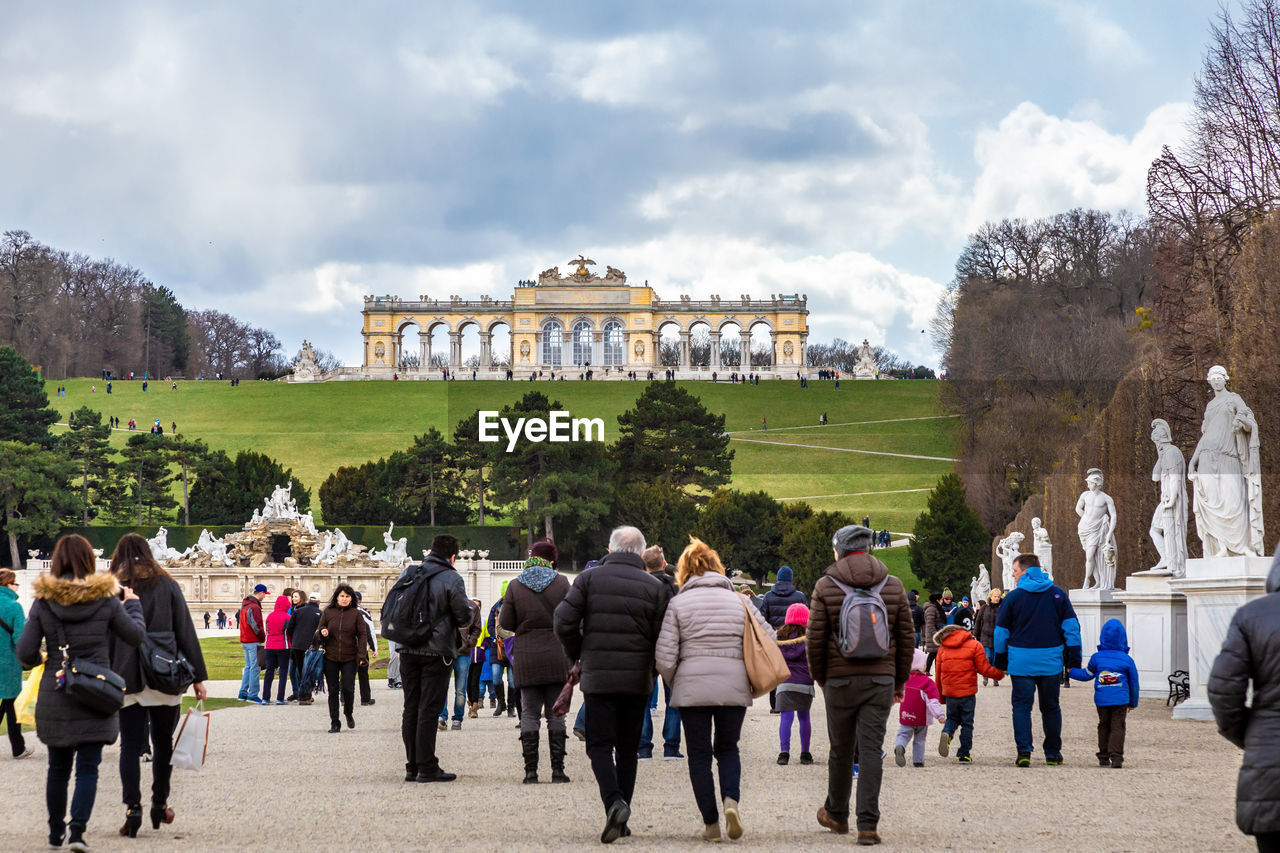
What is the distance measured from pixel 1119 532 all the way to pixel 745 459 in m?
39.8

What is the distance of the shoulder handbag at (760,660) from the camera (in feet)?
25.9

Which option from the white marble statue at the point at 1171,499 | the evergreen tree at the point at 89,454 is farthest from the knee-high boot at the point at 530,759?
the evergreen tree at the point at 89,454

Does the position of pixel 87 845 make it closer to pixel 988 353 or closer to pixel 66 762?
pixel 66 762

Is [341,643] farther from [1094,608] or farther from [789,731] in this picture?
[1094,608]

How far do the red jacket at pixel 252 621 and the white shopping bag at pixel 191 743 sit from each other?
9.16 metres

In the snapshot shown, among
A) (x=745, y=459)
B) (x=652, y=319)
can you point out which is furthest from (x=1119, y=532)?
(x=652, y=319)

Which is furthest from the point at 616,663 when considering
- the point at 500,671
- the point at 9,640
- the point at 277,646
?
the point at 277,646

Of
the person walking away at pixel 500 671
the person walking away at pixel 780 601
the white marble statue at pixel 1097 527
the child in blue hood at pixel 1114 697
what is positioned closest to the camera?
the child in blue hood at pixel 1114 697

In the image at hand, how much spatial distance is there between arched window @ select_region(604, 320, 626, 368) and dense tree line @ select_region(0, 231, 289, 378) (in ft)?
76.2

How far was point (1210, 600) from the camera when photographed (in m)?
15.1

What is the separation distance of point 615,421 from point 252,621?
58.1m

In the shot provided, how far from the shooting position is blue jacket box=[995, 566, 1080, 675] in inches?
429

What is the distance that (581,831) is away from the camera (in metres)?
8.05

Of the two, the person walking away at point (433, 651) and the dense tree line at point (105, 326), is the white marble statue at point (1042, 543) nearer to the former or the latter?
the person walking away at point (433, 651)
